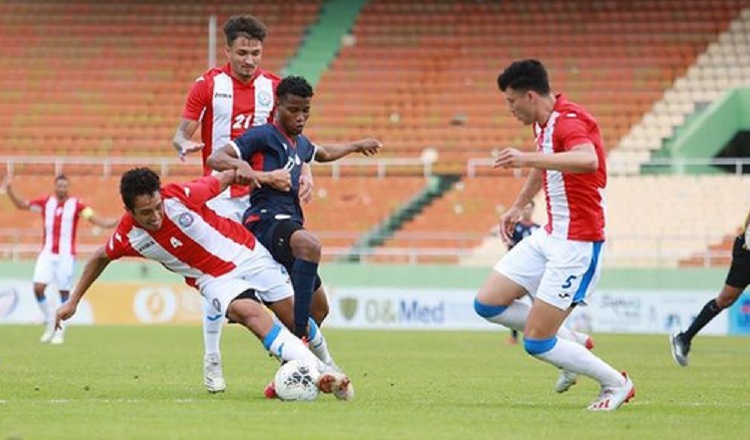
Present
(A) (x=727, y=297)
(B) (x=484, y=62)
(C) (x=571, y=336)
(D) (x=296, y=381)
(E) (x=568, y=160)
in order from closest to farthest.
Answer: (E) (x=568, y=160), (D) (x=296, y=381), (C) (x=571, y=336), (A) (x=727, y=297), (B) (x=484, y=62)

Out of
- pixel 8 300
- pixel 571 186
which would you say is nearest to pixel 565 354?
pixel 571 186

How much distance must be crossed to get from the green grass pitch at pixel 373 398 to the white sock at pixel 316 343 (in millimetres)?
394

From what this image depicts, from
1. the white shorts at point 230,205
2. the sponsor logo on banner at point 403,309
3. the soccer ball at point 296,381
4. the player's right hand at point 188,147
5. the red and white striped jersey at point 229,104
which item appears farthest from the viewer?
the sponsor logo on banner at point 403,309

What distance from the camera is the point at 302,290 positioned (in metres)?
11.8

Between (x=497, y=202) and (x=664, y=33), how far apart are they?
809 centimetres

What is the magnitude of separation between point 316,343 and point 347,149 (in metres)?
1.59

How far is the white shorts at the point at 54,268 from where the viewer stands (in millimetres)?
24859

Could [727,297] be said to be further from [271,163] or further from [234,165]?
[234,165]

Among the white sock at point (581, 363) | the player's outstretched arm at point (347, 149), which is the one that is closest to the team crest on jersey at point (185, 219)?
the player's outstretched arm at point (347, 149)

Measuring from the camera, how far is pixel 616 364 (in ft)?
61.2

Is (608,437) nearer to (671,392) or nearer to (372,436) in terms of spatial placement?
(372,436)

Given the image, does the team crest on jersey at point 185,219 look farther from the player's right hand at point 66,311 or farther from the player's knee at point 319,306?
the player's knee at point 319,306

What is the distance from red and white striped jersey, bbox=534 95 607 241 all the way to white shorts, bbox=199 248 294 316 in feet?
6.75

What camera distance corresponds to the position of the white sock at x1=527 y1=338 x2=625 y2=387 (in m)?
11.0
